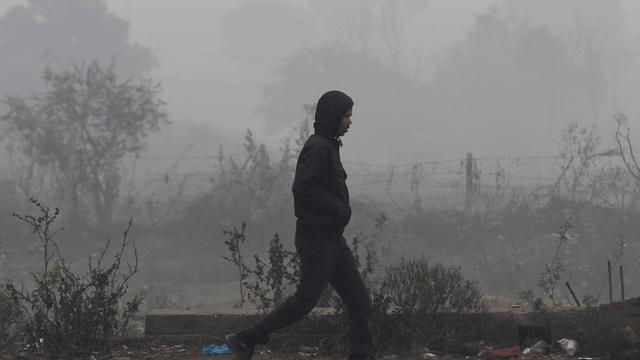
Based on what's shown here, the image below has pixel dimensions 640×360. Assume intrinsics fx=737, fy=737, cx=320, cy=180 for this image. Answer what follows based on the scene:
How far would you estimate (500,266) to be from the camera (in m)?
15.9

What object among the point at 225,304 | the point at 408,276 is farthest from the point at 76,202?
the point at 408,276

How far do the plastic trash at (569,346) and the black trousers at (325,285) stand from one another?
1656 millimetres

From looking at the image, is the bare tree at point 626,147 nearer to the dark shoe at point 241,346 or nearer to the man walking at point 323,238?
the man walking at point 323,238

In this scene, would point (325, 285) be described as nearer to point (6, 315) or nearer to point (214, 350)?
point (214, 350)

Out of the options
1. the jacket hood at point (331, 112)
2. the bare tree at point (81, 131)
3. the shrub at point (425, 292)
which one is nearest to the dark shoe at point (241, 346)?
the jacket hood at point (331, 112)

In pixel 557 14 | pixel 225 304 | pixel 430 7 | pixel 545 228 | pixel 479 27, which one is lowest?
pixel 225 304

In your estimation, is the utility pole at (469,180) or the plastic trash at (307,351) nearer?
the plastic trash at (307,351)

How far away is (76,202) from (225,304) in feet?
23.0

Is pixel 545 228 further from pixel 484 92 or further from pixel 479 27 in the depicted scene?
pixel 479 27

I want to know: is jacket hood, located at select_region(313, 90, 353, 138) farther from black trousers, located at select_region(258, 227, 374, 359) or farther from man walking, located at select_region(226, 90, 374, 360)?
→ black trousers, located at select_region(258, 227, 374, 359)

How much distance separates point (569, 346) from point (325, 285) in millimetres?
2043

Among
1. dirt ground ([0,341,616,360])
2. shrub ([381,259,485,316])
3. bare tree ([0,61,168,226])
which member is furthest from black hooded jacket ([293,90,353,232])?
bare tree ([0,61,168,226])

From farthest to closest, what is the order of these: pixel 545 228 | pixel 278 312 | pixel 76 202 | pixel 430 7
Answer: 1. pixel 430 7
2. pixel 76 202
3. pixel 545 228
4. pixel 278 312

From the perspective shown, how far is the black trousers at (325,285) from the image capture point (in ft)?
14.0
